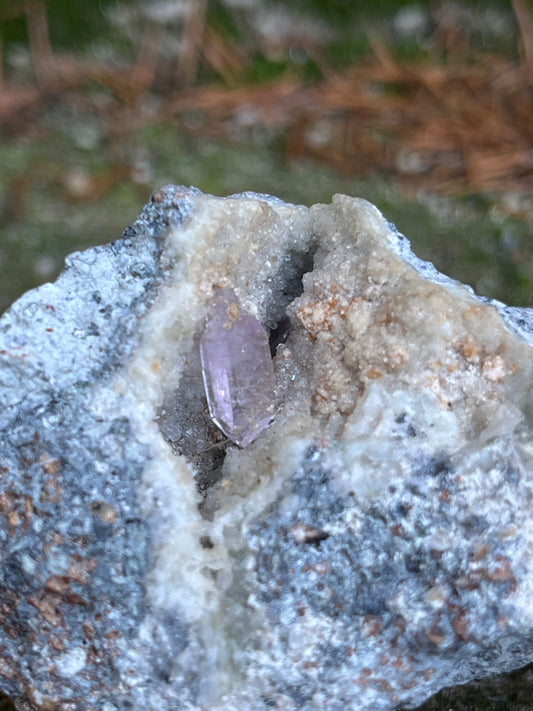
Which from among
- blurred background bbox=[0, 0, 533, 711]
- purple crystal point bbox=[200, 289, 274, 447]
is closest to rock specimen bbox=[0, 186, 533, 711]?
purple crystal point bbox=[200, 289, 274, 447]

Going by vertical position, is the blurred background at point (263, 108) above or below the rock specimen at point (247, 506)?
above

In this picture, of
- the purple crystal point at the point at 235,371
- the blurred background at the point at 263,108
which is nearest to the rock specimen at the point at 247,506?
the purple crystal point at the point at 235,371

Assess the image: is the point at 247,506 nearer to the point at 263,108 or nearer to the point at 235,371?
the point at 235,371

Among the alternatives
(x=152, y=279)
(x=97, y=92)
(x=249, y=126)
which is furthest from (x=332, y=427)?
(x=97, y=92)

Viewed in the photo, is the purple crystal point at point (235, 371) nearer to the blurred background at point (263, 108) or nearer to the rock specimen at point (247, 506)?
the rock specimen at point (247, 506)

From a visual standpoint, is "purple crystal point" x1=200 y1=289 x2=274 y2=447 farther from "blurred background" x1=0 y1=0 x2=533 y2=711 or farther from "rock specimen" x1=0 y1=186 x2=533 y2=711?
"blurred background" x1=0 y1=0 x2=533 y2=711
